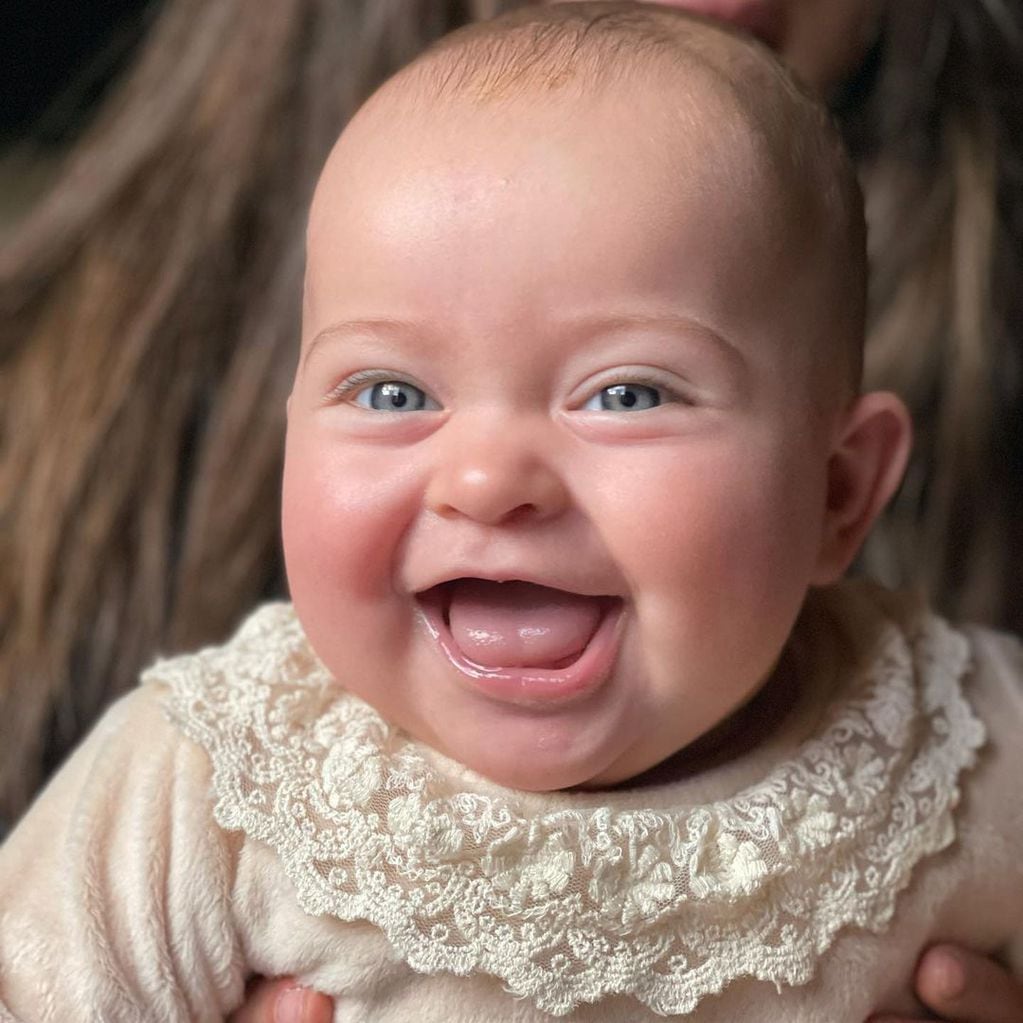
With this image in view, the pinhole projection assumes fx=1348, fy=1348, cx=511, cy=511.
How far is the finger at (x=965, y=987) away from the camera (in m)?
0.96

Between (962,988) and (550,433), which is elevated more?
(550,433)

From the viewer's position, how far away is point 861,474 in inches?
38.6

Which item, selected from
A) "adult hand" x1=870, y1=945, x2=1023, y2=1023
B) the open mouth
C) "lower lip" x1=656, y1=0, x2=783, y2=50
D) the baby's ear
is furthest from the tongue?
"lower lip" x1=656, y1=0, x2=783, y2=50

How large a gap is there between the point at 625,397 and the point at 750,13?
2.06 feet

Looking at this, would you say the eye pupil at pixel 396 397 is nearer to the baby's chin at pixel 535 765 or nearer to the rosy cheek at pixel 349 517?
the rosy cheek at pixel 349 517

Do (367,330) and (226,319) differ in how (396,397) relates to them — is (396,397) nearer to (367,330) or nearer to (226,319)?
(367,330)

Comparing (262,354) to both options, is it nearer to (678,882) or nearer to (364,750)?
(364,750)

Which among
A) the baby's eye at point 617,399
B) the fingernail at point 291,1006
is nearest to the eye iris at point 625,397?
the baby's eye at point 617,399

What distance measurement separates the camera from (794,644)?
1084mm

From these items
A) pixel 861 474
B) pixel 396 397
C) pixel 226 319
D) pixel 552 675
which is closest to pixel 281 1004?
pixel 552 675

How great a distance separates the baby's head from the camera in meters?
0.79

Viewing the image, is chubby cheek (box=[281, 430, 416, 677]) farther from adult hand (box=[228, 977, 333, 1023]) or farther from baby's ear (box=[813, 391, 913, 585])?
baby's ear (box=[813, 391, 913, 585])

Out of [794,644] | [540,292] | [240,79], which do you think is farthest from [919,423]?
[540,292]

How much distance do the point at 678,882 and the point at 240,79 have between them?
1072mm
